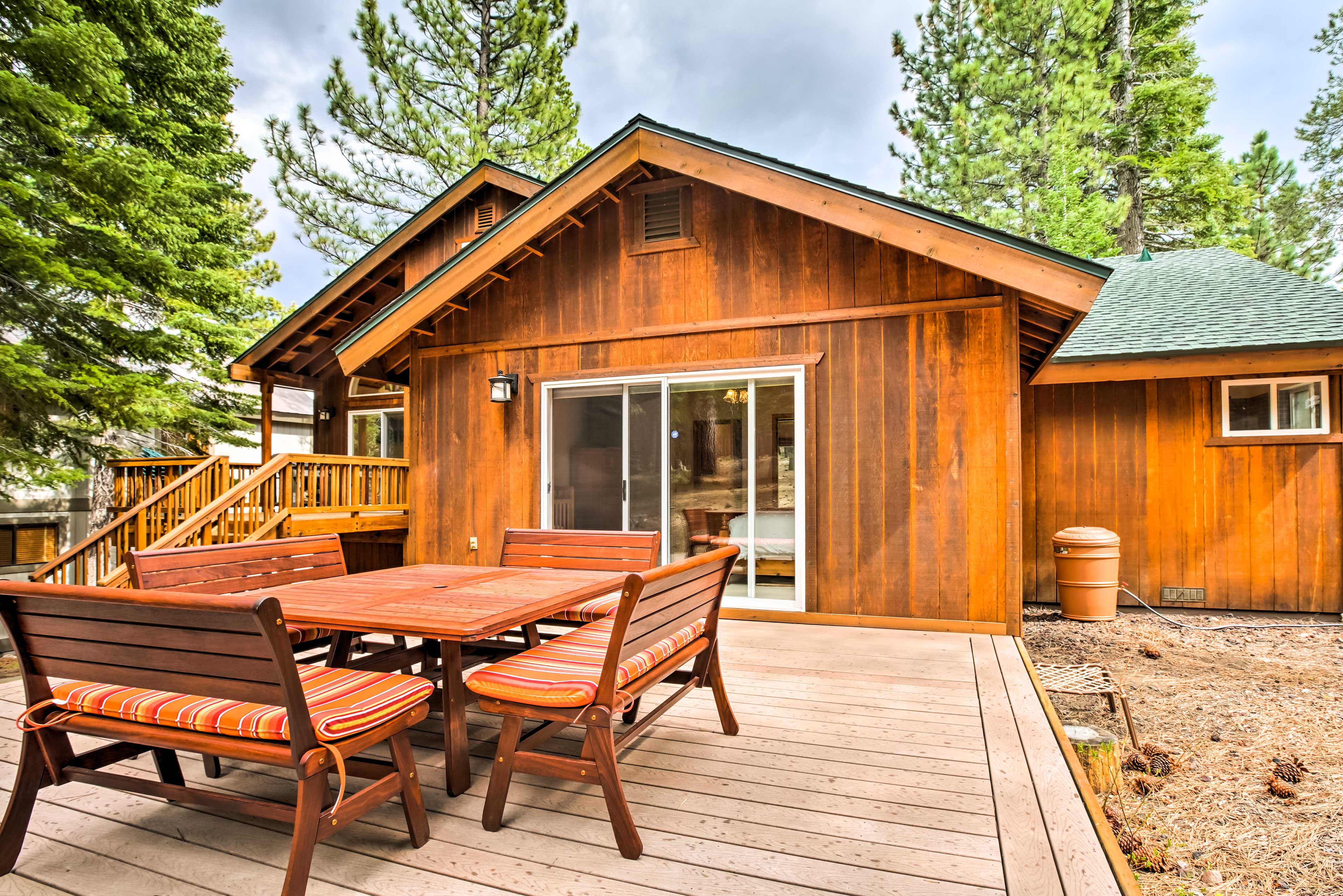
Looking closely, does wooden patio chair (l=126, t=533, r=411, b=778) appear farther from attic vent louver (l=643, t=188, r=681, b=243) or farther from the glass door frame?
attic vent louver (l=643, t=188, r=681, b=243)

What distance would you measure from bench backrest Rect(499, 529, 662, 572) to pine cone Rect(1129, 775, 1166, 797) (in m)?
2.72

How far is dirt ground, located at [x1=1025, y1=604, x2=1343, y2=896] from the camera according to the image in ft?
9.17

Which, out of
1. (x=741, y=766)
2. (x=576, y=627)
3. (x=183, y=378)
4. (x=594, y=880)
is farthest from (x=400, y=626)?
(x=183, y=378)

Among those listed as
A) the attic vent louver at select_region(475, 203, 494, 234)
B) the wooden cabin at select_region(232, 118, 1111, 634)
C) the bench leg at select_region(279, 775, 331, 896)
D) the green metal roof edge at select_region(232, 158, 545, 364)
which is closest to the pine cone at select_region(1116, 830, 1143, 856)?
the wooden cabin at select_region(232, 118, 1111, 634)

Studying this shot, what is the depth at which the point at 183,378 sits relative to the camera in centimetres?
957

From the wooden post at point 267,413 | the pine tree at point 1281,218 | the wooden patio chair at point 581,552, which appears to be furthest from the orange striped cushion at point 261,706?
the pine tree at point 1281,218

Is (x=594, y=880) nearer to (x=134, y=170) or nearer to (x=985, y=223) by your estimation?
(x=134, y=170)

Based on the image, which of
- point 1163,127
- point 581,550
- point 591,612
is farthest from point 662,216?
point 1163,127

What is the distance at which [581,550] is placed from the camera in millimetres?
3914

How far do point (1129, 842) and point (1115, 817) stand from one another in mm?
169

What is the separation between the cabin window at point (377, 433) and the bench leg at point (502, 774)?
331 inches

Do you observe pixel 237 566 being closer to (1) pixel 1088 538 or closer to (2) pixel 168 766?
(2) pixel 168 766

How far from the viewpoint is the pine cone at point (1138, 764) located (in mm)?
3590

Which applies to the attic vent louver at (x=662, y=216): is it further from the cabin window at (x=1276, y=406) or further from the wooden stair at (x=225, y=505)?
the cabin window at (x=1276, y=406)
